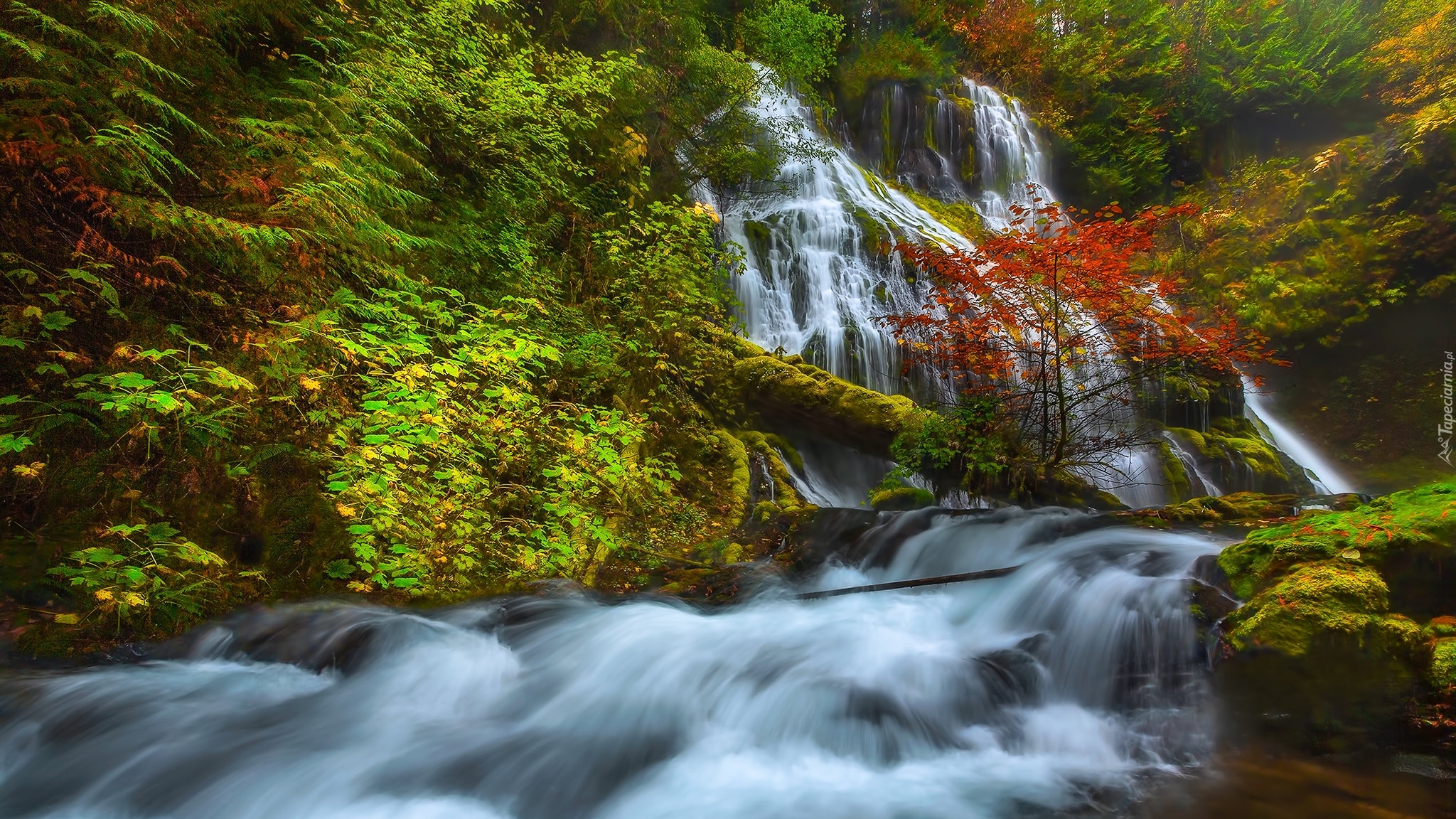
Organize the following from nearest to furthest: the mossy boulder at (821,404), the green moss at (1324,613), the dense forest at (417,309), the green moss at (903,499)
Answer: the green moss at (1324,613), the dense forest at (417,309), the green moss at (903,499), the mossy boulder at (821,404)

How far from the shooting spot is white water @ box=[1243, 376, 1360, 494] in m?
10.8

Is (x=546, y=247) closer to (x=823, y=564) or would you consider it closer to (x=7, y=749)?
(x=823, y=564)

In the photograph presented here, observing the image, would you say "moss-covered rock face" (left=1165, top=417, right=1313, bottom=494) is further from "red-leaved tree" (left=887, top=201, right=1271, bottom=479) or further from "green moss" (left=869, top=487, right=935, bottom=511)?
"green moss" (left=869, top=487, right=935, bottom=511)

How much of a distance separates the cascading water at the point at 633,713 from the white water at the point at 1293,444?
9461 millimetres

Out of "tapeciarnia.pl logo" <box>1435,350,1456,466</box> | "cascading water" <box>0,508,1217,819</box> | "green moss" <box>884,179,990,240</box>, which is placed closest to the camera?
"cascading water" <box>0,508,1217,819</box>

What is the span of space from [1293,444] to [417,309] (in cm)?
1524

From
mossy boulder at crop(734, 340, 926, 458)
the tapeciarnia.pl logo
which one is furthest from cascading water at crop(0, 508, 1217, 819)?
the tapeciarnia.pl logo

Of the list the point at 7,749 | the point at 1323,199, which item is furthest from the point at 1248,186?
the point at 7,749

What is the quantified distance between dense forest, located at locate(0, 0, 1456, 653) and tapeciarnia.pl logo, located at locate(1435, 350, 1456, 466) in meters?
0.16

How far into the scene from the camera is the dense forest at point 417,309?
312 centimetres

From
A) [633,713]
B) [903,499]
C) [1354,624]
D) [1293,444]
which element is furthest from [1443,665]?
[1293,444]

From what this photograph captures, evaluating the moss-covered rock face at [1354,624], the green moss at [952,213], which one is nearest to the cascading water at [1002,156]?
the green moss at [952,213]

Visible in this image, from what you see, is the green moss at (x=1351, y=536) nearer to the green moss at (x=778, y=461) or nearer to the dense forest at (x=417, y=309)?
the dense forest at (x=417, y=309)

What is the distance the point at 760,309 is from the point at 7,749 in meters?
8.85
